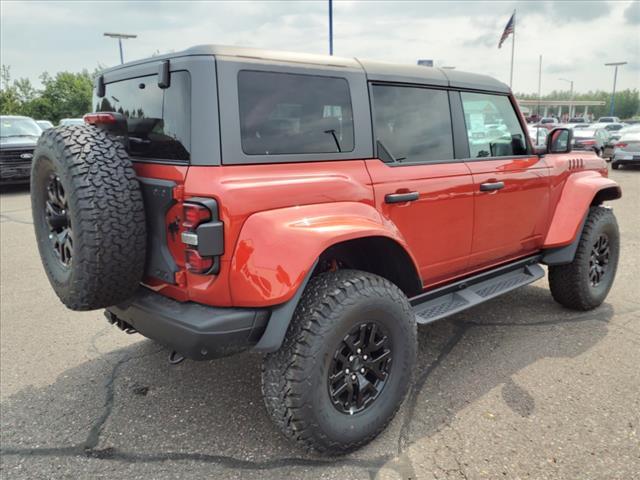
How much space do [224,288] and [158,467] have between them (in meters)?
0.98

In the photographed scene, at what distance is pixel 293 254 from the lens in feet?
7.08

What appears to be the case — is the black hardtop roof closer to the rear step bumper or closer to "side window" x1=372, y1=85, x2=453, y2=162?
"side window" x1=372, y1=85, x2=453, y2=162

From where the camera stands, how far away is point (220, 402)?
9.78 ft

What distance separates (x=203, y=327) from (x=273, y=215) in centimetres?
57

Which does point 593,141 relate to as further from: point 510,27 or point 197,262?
point 197,262

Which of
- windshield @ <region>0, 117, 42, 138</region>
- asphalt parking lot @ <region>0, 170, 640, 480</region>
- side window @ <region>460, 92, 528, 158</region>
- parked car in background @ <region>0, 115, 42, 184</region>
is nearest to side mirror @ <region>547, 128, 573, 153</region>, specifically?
side window @ <region>460, 92, 528, 158</region>

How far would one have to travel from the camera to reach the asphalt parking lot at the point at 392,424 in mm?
2410

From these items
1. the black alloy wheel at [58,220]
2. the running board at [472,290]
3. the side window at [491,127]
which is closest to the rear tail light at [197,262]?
the black alloy wheel at [58,220]

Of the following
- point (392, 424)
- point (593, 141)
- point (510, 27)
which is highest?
point (510, 27)

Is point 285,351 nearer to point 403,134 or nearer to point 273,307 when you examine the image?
point 273,307

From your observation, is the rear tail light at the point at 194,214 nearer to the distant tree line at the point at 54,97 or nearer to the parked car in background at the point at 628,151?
the parked car in background at the point at 628,151

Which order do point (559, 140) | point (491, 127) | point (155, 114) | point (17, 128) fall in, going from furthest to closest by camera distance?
point (17, 128) → point (559, 140) → point (491, 127) → point (155, 114)

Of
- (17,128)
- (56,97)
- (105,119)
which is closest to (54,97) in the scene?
(56,97)

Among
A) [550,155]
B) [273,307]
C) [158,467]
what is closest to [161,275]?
[273,307]
